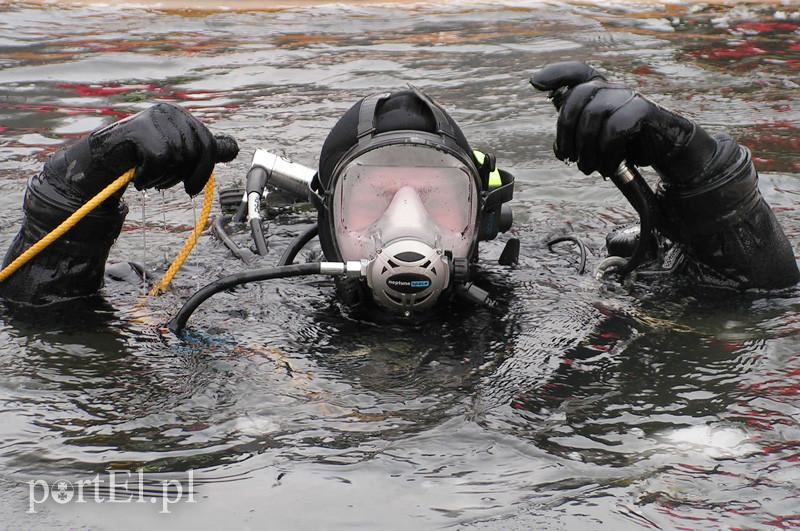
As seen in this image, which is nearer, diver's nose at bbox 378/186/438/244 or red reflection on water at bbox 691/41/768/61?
diver's nose at bbox 378/186/438/244

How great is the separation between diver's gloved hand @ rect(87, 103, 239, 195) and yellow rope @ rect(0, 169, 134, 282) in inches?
1.9

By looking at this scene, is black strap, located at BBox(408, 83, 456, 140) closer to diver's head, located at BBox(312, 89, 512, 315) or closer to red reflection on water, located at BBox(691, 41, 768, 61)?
diver's head, located at BBox(312, 89, 512, 315)

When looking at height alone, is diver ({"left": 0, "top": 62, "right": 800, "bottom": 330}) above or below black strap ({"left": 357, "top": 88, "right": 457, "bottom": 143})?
below

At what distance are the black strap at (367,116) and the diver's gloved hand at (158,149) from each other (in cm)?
52

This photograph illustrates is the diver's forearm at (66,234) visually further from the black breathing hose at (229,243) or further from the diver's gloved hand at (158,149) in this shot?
the black breathing hose at (229,243)

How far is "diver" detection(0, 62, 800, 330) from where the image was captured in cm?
359

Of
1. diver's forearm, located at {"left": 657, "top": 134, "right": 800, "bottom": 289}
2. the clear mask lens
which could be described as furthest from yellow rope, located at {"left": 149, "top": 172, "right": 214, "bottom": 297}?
diver's forearm, located at {"left": 657, "top": 134, "right": 800, "bottom": 289}

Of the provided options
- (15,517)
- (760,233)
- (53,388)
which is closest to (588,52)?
(760,233)

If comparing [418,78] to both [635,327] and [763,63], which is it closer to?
[763,63]

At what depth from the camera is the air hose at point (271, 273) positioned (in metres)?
3.39

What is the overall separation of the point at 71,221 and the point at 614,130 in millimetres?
1963

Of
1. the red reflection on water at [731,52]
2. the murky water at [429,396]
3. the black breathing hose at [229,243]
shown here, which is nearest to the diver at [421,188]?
the murky water at [429,396]

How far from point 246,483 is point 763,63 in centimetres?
720

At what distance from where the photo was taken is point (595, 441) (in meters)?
2.99
